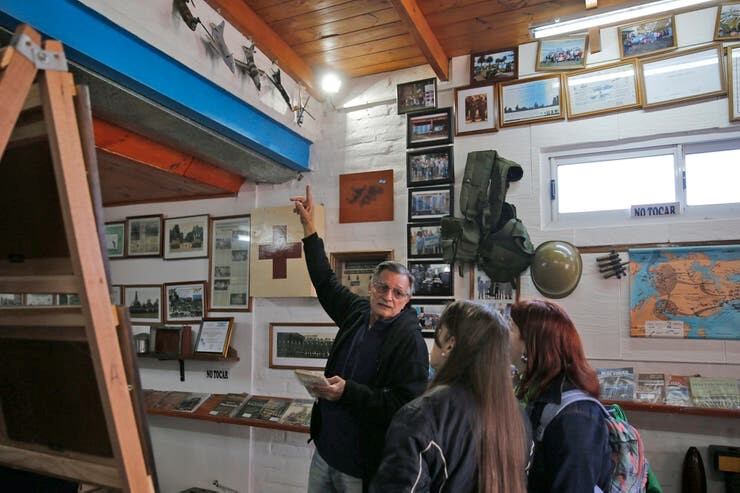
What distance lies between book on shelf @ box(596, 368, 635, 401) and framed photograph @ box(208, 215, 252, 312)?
233 cm

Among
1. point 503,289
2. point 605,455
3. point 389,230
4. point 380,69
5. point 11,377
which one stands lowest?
point 605,455

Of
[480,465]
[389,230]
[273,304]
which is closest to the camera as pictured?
[480,465]

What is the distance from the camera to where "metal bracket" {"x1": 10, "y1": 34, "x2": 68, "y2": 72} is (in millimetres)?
968

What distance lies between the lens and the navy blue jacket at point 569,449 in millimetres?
1311

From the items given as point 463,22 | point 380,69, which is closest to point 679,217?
point 463,22

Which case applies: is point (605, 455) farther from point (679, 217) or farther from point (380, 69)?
point (380, 69)

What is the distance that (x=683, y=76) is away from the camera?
8.72ft

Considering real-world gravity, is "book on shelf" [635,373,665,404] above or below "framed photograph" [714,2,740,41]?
below

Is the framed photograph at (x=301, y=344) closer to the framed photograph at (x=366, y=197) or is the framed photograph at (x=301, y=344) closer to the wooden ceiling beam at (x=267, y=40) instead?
the framed photograph at (x=366, y=197)

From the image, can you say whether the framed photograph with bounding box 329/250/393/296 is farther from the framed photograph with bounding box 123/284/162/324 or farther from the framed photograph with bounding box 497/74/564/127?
the framed photograph with bounding box 123/284/162/324

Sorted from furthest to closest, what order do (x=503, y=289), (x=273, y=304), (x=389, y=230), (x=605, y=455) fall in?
(x=273, y=304) → (x=389, y=230) → (x=503, y=289) → (x=605, y=455)

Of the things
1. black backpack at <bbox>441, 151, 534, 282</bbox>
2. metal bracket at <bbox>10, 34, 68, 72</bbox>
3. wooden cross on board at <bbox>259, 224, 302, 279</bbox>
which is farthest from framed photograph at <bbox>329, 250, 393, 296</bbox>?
metal bracket at <bbox>10, 34, 68, 72</bbox>

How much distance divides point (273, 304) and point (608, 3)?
2.76 m

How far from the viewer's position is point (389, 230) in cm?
326
